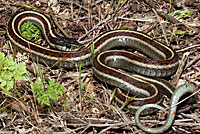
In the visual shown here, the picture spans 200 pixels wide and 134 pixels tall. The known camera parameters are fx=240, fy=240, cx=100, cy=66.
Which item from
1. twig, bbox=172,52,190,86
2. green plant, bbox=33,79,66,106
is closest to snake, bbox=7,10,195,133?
twig, bbox=172,52,190,86

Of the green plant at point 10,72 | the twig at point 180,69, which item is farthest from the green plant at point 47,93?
the twig at point 180,69

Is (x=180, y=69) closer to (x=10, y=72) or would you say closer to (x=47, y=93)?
(x=47, y=93)

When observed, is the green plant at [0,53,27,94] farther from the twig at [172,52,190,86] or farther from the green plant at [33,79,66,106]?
the twig at [172,52,190,86]

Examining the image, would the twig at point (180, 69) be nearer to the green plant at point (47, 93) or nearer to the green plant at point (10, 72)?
the green plant at point (47, 93)

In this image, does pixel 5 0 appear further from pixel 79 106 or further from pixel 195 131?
pixel 195 131

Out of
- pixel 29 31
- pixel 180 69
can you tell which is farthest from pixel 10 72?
pixel 180 69

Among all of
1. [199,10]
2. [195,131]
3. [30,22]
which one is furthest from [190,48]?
[30,22]

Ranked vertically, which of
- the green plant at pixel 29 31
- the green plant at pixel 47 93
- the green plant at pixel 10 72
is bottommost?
the green plant at pixel 47 93
